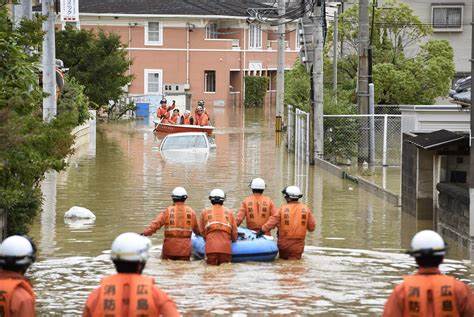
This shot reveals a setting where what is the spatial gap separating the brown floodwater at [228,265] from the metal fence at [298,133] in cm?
71

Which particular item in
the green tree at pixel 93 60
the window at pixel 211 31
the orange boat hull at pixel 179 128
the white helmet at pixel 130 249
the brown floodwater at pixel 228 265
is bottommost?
the brown floodwater at pixel 228 265

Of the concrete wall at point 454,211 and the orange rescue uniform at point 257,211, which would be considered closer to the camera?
the orange rescue uniform at point 257,211

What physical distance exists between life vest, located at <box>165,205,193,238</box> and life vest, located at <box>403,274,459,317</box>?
388 inches

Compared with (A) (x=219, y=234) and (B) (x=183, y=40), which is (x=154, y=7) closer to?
(B) (x=183, y=40)

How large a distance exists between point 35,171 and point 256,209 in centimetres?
389

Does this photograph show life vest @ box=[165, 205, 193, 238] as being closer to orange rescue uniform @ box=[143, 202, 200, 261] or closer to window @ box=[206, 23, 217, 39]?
orange rescue uniform @ box=[143, 202, 200, 261]

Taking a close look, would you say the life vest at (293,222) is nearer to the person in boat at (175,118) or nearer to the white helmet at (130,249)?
the white helmet at (130,249)

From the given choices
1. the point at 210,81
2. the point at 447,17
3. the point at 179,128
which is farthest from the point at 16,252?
the point at 210,81

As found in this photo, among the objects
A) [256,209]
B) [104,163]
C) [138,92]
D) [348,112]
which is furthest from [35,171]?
[138,92]

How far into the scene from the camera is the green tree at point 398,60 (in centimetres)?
4484

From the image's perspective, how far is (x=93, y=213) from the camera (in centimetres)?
2502

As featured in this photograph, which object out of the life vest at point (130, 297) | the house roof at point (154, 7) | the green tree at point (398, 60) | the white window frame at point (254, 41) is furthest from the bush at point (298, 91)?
the life vest at point (130, 297)

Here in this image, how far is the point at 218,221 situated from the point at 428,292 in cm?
933

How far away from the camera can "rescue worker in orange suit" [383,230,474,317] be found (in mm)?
8445
